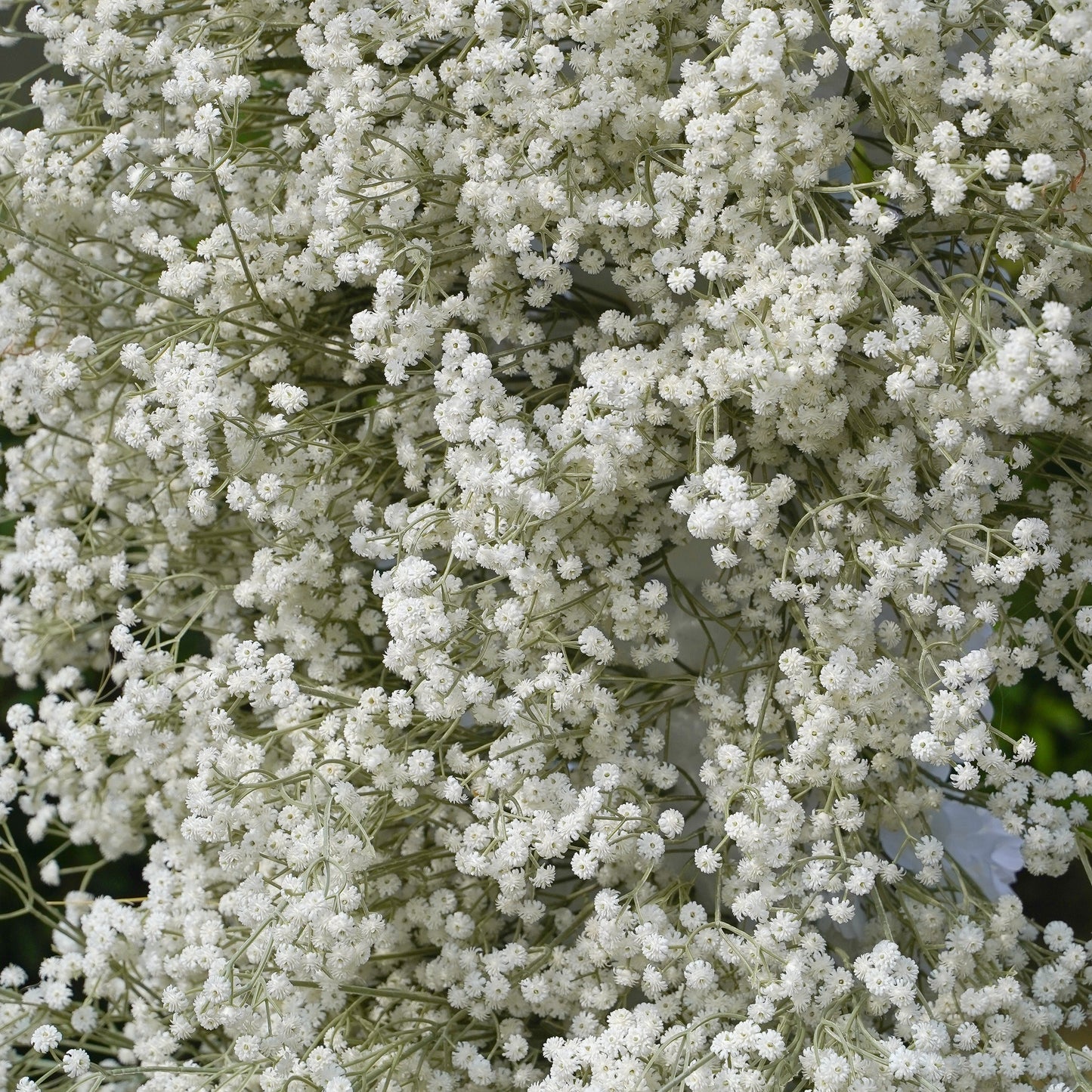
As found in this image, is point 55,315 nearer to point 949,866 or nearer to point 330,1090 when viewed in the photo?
point 330,1090

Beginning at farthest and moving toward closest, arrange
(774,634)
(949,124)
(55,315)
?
1. (55,315)
2. (774,634)
3. (949,124)

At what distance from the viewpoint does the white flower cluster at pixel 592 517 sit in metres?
0.65

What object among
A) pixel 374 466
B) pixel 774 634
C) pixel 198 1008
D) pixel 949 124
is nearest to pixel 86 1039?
pixel 198 1008

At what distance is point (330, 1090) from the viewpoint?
660mm

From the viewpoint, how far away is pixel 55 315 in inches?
35.0

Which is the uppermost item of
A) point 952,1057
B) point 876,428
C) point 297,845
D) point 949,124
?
point 949,124

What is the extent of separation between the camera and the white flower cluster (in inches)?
25.8

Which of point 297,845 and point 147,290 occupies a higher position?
point 147,290

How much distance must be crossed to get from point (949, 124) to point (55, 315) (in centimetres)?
61

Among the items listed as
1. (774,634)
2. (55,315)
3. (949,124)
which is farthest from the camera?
(55,315)

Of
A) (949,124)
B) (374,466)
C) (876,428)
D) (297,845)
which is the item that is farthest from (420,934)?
(949,124)

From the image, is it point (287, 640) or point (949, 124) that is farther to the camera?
point (287, 640)

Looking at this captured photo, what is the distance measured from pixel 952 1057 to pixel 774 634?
25 cm

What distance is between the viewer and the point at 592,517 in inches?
29.6
